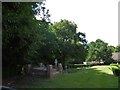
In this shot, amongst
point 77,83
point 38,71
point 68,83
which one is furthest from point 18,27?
point 38,71

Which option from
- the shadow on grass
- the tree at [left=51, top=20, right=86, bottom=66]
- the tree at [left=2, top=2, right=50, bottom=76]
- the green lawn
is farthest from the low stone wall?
the tree at [left=51, top=20, right=86, bottom=66]

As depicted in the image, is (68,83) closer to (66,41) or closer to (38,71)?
(38,71)

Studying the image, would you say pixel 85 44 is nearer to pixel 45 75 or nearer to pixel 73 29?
pixel 73 29

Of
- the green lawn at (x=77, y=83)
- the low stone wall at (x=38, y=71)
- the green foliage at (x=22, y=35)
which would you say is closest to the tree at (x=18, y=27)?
the green foliage at (x=22, y=35)

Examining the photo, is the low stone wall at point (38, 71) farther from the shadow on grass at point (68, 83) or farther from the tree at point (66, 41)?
the tree at point (66, 41)

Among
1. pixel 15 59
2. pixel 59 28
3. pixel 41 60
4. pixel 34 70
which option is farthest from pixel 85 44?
pixel 15 59

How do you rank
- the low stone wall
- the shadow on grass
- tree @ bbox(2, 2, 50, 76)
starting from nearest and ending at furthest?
tree @ bbox(2, 2, 50, 76) → the shadow on grass → the low stone wall

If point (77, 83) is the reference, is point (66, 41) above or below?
above

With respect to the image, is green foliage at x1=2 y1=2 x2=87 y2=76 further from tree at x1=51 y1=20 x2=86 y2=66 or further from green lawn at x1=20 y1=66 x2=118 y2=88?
tree at x1=51 y1=20 x2=86 y2=66

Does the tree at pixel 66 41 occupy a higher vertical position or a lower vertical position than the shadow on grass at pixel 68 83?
higher

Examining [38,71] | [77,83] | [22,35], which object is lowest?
[77,83]

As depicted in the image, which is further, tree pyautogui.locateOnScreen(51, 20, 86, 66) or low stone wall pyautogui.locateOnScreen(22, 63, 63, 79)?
tree pyautogui.locateOnScreen(51, 20, 86, 66)

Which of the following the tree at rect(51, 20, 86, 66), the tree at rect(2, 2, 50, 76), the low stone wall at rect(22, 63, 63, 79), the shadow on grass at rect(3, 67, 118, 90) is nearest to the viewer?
the tree at rect(2, 2, 50, 76)

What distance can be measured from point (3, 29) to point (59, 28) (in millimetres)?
38050
